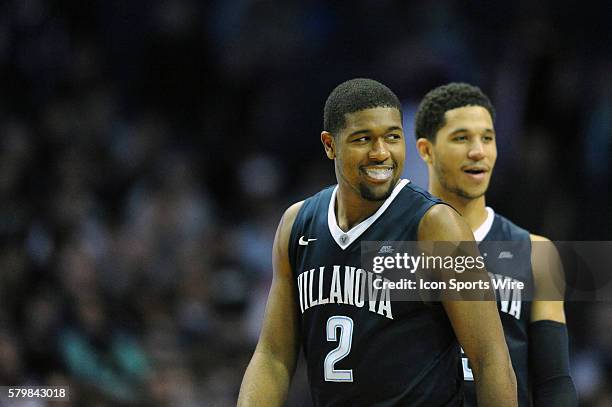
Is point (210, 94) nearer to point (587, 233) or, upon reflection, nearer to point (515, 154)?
point (515, 154)

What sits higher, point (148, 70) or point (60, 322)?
point (148, 70)

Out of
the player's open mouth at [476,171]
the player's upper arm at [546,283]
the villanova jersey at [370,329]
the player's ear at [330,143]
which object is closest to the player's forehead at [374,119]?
the player's ear at [330,143]

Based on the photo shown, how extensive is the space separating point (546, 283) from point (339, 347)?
3.47 ft

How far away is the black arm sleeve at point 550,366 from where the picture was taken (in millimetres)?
3182

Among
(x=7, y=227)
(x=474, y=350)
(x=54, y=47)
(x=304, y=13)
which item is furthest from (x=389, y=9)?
(x=474, y=350)

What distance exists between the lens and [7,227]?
19.3ft

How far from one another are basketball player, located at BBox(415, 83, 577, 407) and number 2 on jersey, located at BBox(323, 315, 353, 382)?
707 millimetres

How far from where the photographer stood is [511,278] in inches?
132

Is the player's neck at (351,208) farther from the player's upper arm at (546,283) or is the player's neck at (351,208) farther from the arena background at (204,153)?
the arena background at (204,153)

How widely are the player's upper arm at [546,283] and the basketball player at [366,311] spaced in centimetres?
70

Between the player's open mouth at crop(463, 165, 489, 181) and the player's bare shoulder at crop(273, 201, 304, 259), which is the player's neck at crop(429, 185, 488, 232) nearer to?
the player's open mouth at crop(463, 165, 489, 181)

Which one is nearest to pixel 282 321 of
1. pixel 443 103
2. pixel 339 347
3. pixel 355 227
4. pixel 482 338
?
pixel 339 347

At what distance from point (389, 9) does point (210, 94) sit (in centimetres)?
142

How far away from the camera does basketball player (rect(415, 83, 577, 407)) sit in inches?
128
